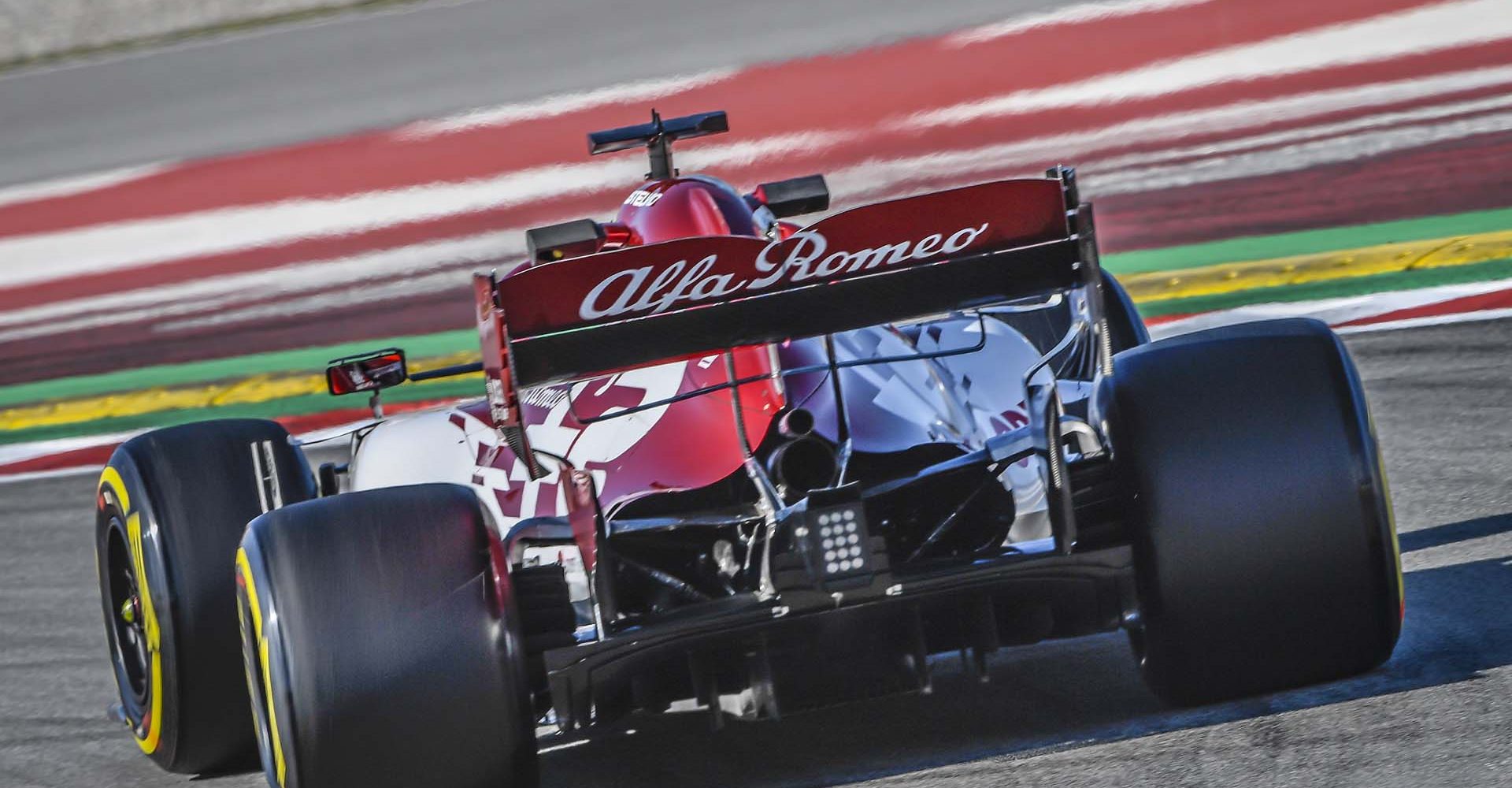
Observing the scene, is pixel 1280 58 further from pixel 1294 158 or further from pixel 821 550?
pixel 821 550

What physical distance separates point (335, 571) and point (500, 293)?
68 centimetres

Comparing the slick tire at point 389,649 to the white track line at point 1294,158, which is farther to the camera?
the white track line at point 1294,158

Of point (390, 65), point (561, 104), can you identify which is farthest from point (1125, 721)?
point (390, 65)

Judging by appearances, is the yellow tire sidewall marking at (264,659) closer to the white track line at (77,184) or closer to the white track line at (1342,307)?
the white track line at (1342,307)

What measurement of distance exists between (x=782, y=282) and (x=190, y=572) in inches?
76.3

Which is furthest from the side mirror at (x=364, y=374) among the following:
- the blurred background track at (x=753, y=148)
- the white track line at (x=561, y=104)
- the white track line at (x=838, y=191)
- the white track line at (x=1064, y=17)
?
the white track line at (x=1064, y=17)

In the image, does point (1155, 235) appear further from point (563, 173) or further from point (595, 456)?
point (595, 456)

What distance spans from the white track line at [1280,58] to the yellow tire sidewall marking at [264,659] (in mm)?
9989

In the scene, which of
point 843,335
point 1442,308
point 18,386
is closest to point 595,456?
point 843,335

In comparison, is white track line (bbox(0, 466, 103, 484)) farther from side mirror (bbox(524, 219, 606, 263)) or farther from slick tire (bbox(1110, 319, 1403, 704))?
slick tire (bbox(1110, 319, 1403, 704))

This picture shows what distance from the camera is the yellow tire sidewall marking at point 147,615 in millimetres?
5410

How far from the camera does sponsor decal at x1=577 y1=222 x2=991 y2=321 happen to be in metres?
4.32

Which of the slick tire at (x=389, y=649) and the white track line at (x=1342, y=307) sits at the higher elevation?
the white track line at (x=1342, y=307)

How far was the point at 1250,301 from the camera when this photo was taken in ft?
31.9
